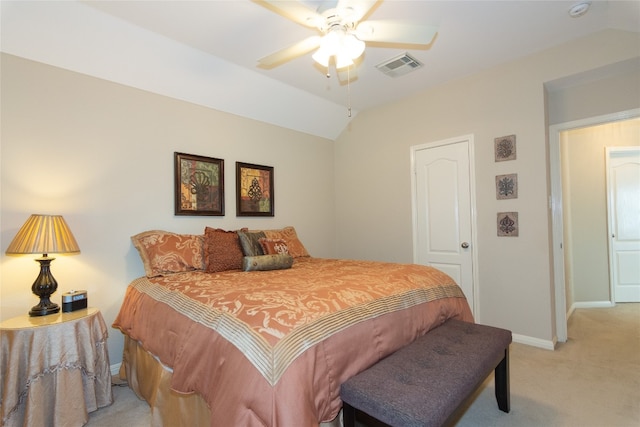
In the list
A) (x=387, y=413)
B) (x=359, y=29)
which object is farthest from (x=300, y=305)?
(x=359, y=29)

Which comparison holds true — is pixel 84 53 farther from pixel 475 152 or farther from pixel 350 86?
pixel 475 152

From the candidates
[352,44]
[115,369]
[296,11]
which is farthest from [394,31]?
[115,369]

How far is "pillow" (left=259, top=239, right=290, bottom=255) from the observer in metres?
2.88

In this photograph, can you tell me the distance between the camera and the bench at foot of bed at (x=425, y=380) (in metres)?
1.12

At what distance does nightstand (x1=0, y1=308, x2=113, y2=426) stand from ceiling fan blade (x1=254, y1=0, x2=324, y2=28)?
2210mm

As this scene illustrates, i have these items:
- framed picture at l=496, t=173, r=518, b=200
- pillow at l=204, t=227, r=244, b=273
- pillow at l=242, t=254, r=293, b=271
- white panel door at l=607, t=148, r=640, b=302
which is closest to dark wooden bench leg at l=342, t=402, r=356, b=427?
pillow at l=242, t=254, r=293, b=271

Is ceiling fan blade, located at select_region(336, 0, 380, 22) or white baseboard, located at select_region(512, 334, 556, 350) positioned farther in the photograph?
white baseboard, located at select_region(512, 334, 556, 350)

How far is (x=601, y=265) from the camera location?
4168 millimetres

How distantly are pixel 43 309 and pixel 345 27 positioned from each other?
265cm

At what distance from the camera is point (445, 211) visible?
3477 millimetres

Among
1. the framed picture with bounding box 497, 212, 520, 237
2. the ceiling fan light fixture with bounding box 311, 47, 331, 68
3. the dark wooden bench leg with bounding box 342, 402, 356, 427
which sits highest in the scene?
the ceiling fan light fixture with bounding box 311, 47, 331, 68

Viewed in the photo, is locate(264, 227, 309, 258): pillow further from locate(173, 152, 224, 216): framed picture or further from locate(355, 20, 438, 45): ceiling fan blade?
locate(355, 20, 438, 45): ceiling fan blade

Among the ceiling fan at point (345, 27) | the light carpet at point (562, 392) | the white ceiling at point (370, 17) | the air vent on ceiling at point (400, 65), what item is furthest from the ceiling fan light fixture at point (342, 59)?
the light carpet at point (562, 392)

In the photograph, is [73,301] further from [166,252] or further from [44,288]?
[166,252]
